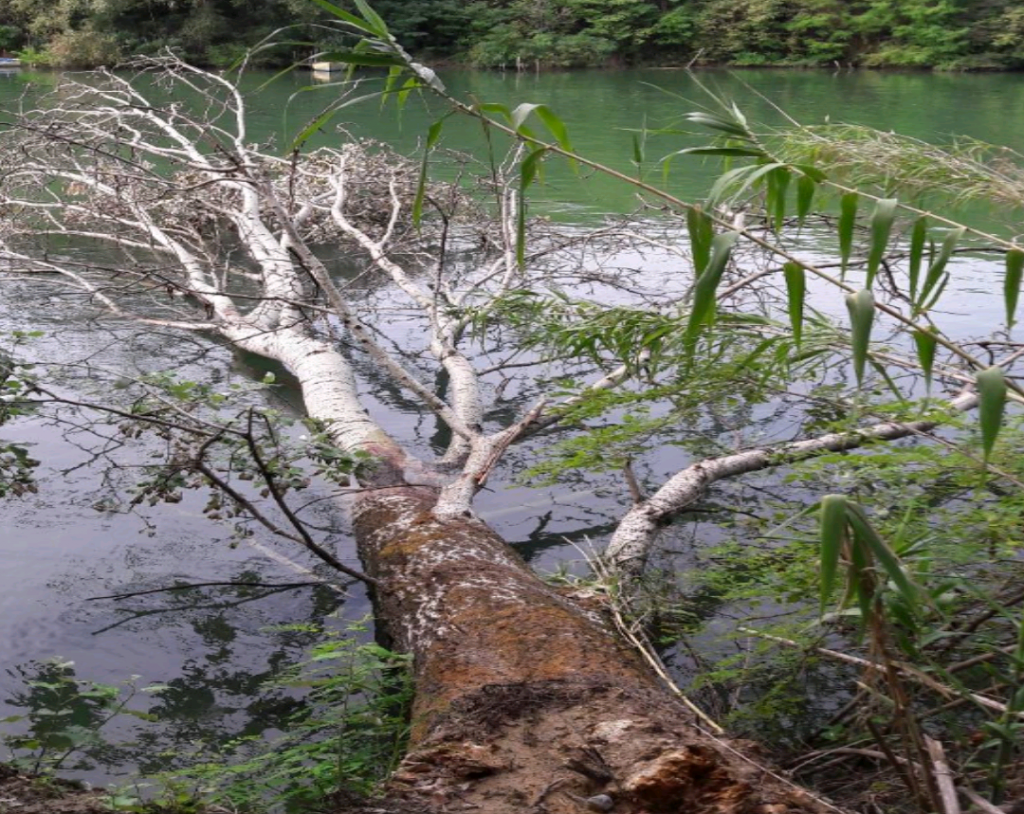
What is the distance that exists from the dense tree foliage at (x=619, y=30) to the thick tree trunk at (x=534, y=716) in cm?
3119

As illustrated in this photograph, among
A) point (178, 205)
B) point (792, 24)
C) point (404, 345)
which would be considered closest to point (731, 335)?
point (404, 345)

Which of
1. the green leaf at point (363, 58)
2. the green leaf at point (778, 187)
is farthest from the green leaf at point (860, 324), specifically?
the green leaf at point (363, 58)

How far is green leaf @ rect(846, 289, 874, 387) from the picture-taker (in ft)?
7.02

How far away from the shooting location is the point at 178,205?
9.76 metres

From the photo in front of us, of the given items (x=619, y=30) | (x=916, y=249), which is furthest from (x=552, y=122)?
(x=619, y=30)

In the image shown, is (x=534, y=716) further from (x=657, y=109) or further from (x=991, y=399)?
(x=657, y=109)

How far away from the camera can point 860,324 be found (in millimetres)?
2156

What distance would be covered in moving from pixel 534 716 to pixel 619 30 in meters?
37.4

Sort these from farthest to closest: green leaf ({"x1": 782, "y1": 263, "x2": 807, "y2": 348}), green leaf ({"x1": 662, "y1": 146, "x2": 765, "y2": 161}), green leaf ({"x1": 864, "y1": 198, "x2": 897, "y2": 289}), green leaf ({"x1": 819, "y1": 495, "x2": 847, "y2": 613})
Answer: green leaf ({"x1": 662, "y1": 146, "x2": 765, "y2": 161}) → green leaf ({"x1": 782, "y1": 263, "x2": 807, "y2": 348}) → green leaf ({"x1": 864, "y1": 198, "x2": 897, "y2": 289}) → green leaf ({"x1": 819, "y1": 495, "x2": 847, "y2": 613})

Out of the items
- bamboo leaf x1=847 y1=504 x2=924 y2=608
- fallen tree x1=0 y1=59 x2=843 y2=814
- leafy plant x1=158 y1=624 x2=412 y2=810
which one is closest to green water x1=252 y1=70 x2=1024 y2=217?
fallen tree x1=0 y1=59 x2=843 y2=814

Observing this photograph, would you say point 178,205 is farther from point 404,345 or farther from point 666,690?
point 666,690

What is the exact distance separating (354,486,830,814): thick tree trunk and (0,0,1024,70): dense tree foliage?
102ft

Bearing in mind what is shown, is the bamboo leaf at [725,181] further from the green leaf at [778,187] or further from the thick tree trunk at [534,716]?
the thick tree trunk at [534,716]

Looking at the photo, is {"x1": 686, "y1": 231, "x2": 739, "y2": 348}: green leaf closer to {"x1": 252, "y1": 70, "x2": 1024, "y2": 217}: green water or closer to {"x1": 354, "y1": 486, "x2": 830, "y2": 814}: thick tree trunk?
{"x1": 354, "y1": 486, "x2": 830, "y2": 814}: thick tree trunk
